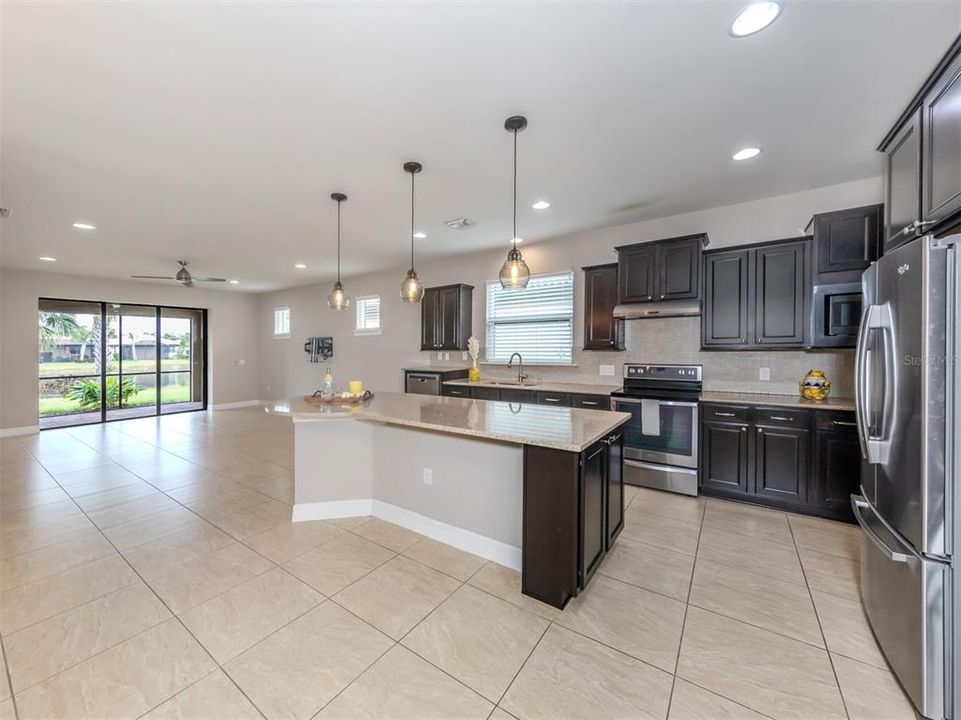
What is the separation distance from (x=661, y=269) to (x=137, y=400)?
9.91 metres

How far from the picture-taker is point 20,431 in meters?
6.34

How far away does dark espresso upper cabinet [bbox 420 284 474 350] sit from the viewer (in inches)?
218

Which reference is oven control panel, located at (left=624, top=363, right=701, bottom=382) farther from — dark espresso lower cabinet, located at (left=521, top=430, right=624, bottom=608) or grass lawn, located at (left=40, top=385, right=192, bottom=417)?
grass lawn, located at (left=40, top=385, right=192, bottom=417)

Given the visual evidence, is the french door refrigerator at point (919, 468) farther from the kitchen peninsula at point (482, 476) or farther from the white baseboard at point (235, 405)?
the white baseboard at point (235, 405)

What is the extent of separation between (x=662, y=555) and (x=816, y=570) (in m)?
0.90

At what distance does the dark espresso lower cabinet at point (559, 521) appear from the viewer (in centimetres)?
201

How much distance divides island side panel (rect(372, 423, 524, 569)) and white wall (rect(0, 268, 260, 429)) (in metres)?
7.48

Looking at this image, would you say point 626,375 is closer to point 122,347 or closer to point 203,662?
point 203,662

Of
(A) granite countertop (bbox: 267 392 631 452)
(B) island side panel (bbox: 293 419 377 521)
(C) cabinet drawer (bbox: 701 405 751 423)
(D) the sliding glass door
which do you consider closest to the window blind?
(A) granite countertop (bbox: 267 392 631 452)

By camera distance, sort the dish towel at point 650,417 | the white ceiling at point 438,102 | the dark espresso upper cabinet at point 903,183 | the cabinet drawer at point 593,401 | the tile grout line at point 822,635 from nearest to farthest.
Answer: the tile grout line at point 822,635 < the white ceiling at point 438,102 < the dark espresso upper cabinet at point 903,183 < the dish towel at point 650,417 < the cabinet drawer at point 593,401

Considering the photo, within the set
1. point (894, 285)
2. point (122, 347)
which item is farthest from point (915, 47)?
point (122, 347)

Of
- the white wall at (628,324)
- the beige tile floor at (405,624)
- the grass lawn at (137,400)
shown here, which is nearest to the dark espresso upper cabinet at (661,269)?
the white wall at (628,324)

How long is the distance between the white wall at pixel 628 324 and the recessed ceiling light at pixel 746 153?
42.9 inches

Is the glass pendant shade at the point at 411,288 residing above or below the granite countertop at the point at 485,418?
above
